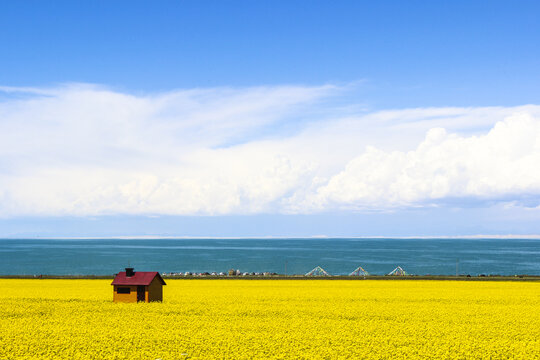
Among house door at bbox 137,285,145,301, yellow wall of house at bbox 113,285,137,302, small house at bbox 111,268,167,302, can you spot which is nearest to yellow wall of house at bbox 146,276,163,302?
small house at bbox 111,268,167,302

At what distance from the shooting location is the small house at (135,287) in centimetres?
4722

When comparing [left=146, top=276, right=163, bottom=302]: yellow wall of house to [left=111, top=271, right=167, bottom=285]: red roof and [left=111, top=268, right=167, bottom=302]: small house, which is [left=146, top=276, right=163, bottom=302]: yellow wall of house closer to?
[left=111, top=268, right=167, bottom=302]: small house

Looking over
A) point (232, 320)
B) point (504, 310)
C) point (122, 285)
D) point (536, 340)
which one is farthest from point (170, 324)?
point (504, 310)

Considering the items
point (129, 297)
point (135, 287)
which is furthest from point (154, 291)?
point (129, 297)

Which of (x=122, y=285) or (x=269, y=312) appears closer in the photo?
(x=269, y=312)

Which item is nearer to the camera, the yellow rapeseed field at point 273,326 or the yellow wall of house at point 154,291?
the yellow rapeseed field at point 273,326

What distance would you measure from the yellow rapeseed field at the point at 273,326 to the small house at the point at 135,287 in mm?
1336

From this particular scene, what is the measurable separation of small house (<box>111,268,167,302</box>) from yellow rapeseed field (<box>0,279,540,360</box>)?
1336 millimetres

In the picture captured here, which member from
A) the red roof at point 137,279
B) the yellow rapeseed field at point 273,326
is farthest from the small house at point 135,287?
the yellow rapeseed field at point 273,326

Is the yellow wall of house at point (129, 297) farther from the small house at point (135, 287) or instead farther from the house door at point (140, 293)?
the house door at point (140, 293)

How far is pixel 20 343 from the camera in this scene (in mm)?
28469

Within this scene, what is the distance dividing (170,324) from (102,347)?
7.76 meters

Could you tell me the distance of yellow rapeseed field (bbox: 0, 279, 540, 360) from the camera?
27.0 m

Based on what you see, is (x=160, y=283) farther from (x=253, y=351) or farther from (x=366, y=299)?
(x=253, y=351)
